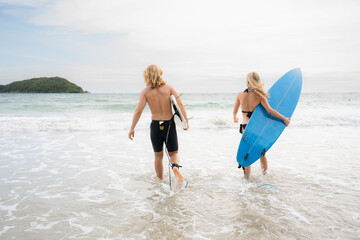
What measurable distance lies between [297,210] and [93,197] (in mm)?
2654

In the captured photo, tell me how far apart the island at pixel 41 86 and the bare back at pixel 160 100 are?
53.5 m

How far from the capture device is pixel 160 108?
3.52 metres

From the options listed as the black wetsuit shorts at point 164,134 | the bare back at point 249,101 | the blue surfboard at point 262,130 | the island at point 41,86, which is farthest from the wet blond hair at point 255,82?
the island at point 41,86

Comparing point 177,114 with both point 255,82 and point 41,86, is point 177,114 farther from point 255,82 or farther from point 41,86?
point 41,86

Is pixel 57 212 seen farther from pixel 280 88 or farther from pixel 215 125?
pixel 215 125

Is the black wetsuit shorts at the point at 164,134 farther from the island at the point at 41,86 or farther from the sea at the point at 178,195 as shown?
the island at the point at 41,86

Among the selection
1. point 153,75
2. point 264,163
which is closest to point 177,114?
point 153,75

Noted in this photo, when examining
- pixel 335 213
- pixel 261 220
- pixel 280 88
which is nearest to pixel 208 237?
pixel 261 220

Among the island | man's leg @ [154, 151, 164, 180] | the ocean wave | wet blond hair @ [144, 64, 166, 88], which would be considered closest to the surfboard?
wet blond hair @ [144, 64, 166, 88]

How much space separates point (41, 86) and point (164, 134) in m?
54.9

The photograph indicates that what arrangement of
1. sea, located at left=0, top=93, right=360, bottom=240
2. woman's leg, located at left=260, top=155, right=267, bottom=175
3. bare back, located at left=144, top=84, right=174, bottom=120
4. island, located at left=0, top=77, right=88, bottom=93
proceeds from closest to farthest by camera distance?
1. sea, located at left=0, top=93, right=360, bottom=240
2. bare back, located at left=144, top=84, right=174, bottom=120
3. woman's leg, located at left=260, top=155, right=267, bottom=175
4. island, located at left=0, top=77, right=88, bottom=93

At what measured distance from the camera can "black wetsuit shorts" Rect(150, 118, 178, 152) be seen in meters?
3.58

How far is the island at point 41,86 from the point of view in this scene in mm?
49562

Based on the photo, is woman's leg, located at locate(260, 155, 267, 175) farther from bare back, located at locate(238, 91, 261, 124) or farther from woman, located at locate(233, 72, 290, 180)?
bare back, located at locate(238, 91, 261, 124)
